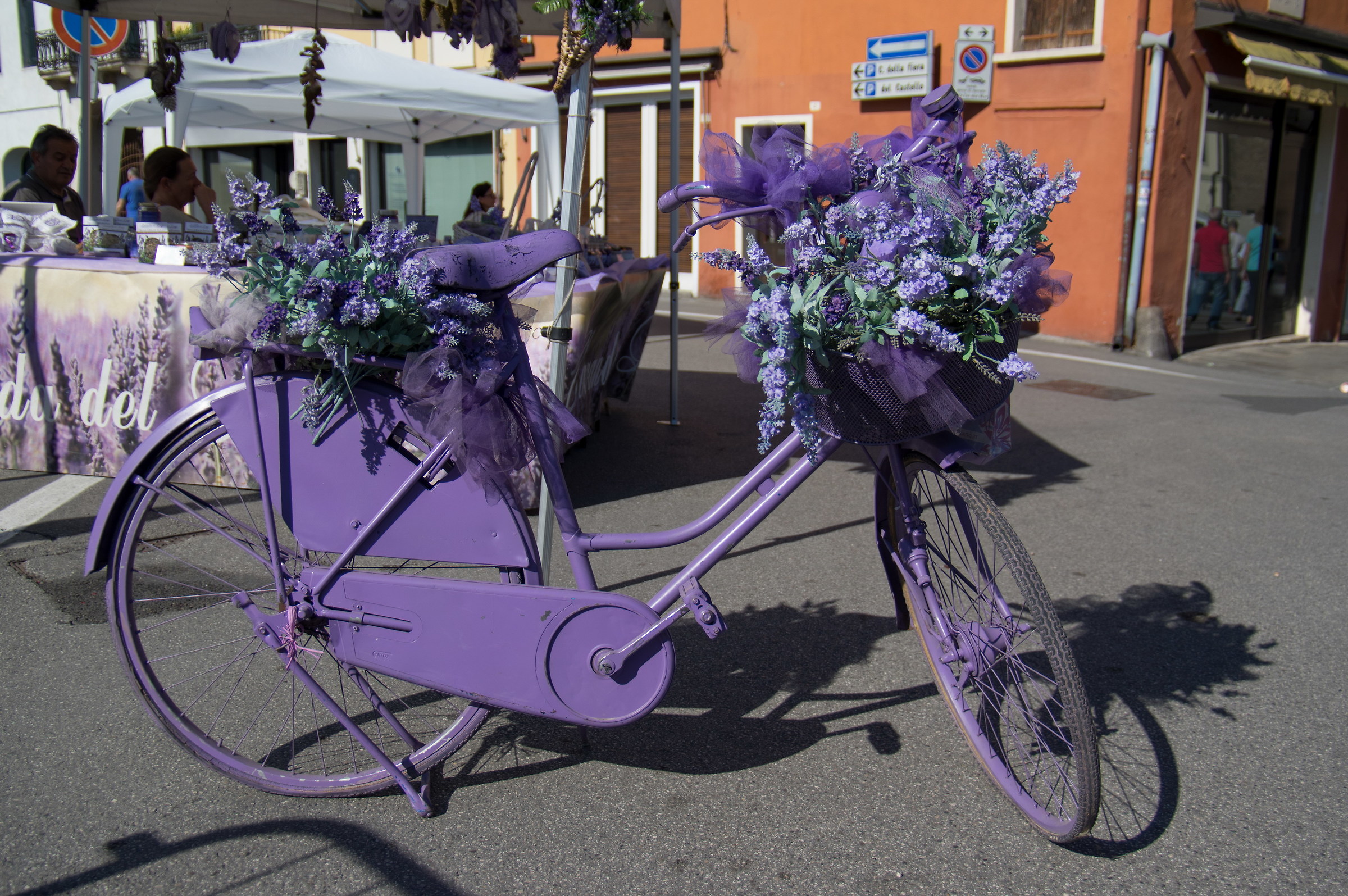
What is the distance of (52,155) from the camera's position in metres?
6.70

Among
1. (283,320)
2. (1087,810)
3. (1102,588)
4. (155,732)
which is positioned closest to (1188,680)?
(1102,588)

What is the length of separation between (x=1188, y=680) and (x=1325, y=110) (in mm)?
13937

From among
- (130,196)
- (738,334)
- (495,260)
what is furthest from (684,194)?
(130,196)

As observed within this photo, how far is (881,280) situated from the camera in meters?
1.96

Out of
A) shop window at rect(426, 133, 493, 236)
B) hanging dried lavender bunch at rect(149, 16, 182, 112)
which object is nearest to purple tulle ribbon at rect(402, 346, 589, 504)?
hanging dried lavender bunch at rect(149, 16, 182, 112)

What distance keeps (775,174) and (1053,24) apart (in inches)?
482

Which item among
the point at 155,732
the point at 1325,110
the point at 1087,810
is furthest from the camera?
the point at 1325,110

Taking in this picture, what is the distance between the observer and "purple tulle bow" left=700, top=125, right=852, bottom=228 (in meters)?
2.07

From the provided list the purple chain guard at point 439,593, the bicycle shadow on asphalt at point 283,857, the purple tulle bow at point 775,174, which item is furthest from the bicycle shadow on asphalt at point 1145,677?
the purple tulle bow at point 775,174

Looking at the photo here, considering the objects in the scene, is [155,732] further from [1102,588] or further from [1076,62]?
[1076,62]

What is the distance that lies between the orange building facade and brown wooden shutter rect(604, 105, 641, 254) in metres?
1.25

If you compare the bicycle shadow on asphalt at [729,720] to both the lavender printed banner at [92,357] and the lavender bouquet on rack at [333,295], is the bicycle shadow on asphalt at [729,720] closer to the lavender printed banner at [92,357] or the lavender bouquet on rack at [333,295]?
the lavender bouquet on rack at [333,295]

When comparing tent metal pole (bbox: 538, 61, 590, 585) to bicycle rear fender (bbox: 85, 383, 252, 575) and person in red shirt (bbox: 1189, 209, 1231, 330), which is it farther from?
person in red shirt (bbox: 1189, 209, 1231, 330)

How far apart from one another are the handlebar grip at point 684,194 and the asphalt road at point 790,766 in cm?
144
